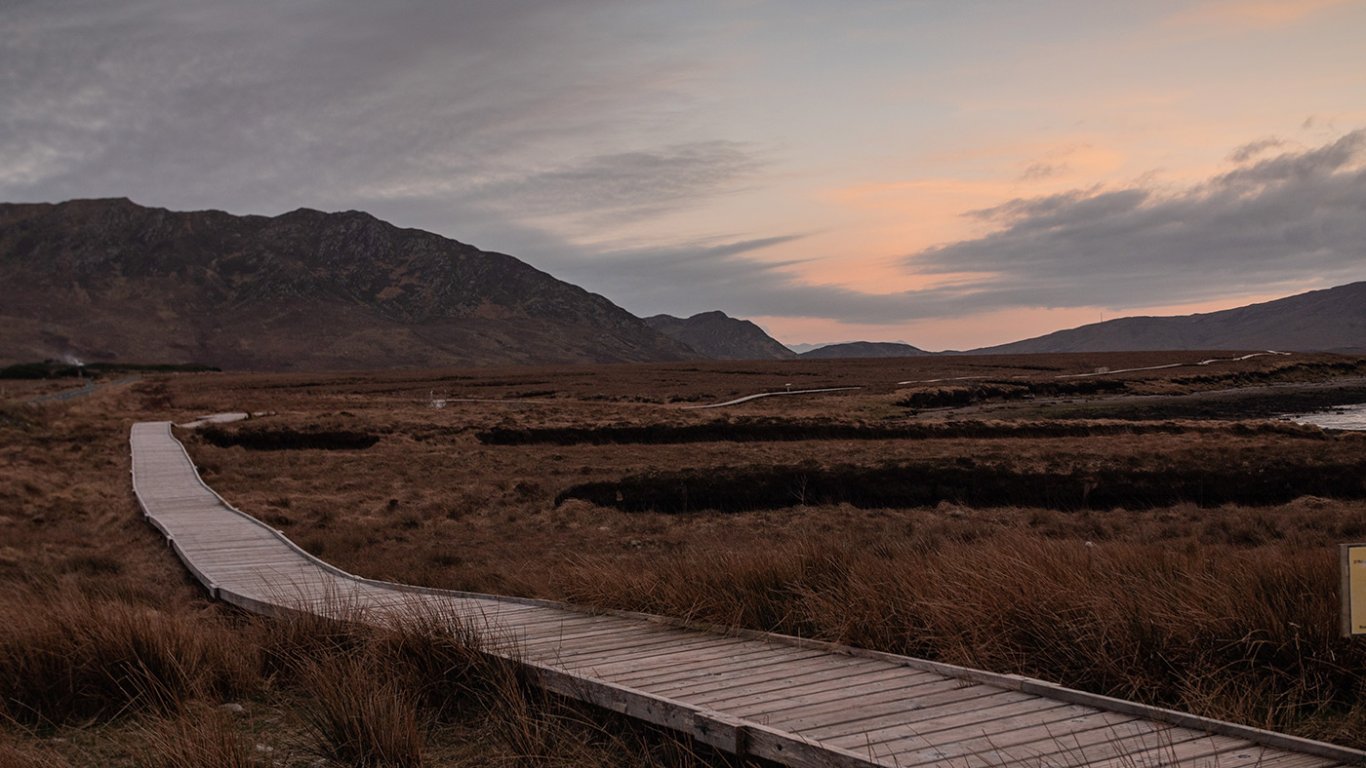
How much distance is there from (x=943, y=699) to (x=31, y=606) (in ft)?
21.9

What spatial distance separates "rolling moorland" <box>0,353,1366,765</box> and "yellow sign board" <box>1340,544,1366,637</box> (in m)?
0.83

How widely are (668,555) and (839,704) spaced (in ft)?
21.7

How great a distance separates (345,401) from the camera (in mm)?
60750

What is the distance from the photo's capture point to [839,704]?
496 cm

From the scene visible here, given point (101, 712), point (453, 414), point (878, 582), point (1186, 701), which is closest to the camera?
point (1186, 701)

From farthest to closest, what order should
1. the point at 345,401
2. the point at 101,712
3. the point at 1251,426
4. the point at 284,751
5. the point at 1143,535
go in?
the point at 345,401, the point at 1251,426, the point at 1143,535, the point at 101,712, the point at 284,751

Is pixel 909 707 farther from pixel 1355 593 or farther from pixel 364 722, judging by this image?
pixel 364 722

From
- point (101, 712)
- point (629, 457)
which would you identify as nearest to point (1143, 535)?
point (101, 712)

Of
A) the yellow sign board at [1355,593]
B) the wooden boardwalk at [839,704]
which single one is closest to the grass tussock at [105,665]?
the wooden boardwalk at [839,704]

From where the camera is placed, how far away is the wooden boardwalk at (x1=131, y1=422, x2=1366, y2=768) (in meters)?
4.14

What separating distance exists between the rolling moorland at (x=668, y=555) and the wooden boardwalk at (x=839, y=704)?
0.90 ft

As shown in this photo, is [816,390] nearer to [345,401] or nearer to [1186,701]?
[345,401]

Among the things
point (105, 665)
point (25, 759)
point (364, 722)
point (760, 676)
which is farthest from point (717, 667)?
point (105, 665)

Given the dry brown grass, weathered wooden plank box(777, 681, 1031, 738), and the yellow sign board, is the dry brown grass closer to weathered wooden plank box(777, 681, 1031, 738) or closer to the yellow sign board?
weathered wooden plank box(777, 681, 1031, 738)
